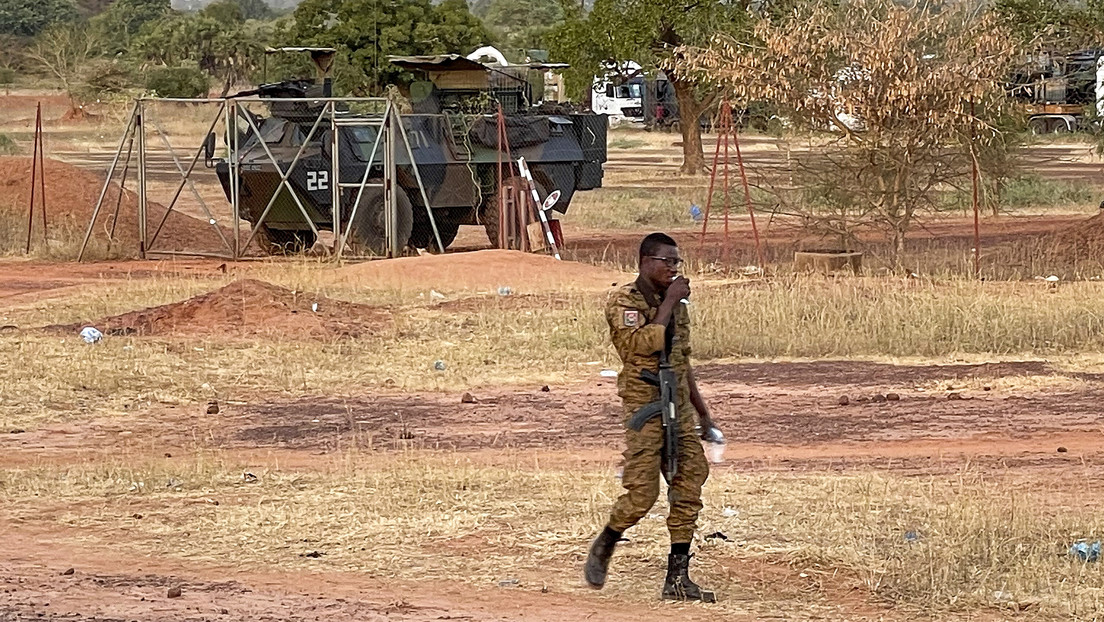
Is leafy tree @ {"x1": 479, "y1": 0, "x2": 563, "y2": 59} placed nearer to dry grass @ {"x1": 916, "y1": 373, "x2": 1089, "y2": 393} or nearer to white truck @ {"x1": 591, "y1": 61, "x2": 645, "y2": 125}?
white truck @ {"x1": 591, "y1": 61, "x2": 645, "y2": 125}

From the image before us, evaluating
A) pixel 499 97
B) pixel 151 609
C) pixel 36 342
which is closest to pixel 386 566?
pixel 151 609

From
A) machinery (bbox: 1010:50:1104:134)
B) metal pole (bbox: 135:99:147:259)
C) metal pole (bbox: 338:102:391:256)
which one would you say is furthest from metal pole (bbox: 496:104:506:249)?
machinery (bbox: 1010:50:1104:134)

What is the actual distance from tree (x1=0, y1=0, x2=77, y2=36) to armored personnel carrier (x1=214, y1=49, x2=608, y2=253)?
75846 mm

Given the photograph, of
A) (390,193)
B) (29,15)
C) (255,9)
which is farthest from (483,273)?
(255,9)

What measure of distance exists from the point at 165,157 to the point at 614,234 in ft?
70.6

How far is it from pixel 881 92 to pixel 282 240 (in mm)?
8873

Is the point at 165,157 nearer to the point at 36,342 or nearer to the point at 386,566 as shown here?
the point at 36,342

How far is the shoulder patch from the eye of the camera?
7.10 meters

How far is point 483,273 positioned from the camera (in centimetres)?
1998

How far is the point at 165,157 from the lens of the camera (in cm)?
4631

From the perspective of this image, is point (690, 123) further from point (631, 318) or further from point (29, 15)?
point (29, 15)

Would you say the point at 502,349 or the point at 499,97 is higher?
the point at 499,97

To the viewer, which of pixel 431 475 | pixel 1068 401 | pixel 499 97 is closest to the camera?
pixel 431 475

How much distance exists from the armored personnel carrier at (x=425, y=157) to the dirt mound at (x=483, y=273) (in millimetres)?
2106
